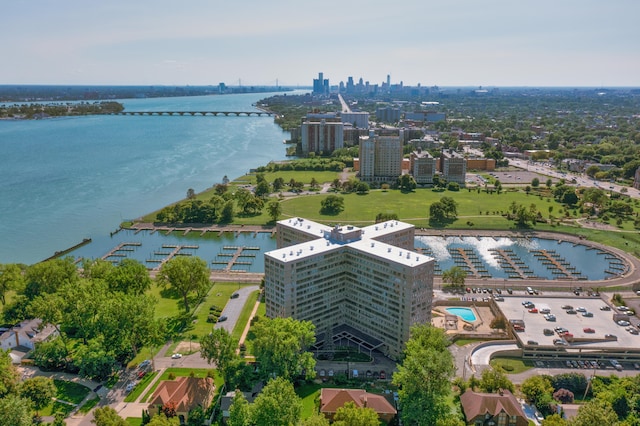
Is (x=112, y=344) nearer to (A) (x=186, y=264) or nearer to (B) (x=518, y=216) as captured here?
(A) (x=186, y=264)

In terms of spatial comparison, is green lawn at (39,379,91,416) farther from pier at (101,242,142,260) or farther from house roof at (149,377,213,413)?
pier at (101,242,142,260)

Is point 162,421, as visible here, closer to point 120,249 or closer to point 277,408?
point 277,408

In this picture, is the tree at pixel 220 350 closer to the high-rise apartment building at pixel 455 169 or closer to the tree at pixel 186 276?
the tree at pixel 186 276

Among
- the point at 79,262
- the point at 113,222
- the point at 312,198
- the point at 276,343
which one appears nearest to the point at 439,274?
the point at 276,343

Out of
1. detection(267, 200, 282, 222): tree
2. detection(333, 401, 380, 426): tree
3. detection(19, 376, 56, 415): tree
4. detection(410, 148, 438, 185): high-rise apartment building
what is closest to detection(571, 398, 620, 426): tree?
detection(333, 401, 380, 426): tree

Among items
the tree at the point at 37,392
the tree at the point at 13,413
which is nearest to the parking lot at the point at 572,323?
the tree at the point at 37,392
